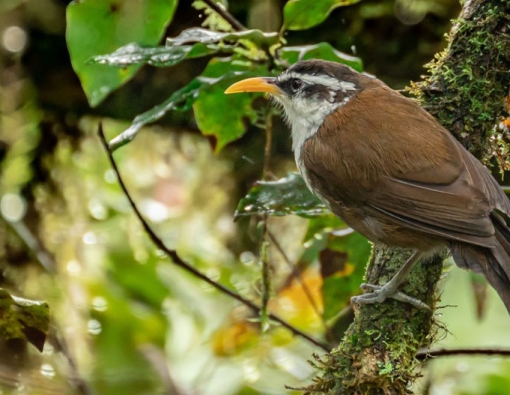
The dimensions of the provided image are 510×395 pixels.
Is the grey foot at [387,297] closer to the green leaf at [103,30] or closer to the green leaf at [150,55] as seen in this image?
the green leaf at [150,55]

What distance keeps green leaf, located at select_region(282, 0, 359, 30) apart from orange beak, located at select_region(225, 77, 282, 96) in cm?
23

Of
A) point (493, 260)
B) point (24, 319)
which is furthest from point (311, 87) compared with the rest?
point (24, 319)

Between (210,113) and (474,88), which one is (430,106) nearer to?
(474,88)

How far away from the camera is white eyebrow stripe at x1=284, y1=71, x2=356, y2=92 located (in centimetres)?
301

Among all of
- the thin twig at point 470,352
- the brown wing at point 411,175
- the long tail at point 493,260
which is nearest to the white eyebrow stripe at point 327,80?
the brown wing at point 411,175

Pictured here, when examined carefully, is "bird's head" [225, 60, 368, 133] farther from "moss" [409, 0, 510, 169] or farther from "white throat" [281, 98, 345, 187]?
"moss" [409, 0, 510, 169]

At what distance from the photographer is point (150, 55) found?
8.71 feet

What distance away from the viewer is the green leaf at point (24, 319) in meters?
2.29

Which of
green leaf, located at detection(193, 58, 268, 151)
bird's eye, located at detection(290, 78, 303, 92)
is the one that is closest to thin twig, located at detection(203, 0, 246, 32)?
green leaf, located at detection(193, 58, 268, 151)

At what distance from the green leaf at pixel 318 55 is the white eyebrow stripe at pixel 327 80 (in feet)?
0.17

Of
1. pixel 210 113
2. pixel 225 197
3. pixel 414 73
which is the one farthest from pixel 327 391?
pixel 225 197

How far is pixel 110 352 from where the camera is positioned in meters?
4.11

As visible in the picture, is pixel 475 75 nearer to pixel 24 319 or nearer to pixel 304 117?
pixel 304 117

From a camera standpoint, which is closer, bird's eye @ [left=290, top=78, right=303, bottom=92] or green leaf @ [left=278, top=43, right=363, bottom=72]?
green leaf @ [left=278, top=43, right=363, bottom=72]
